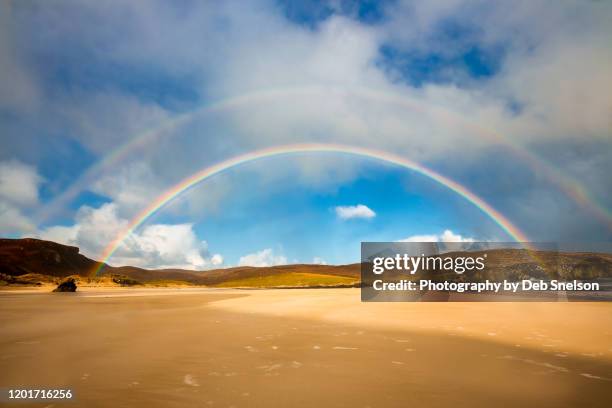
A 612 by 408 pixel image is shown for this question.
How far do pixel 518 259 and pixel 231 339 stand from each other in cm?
5526

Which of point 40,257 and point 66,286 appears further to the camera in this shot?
point 40,257

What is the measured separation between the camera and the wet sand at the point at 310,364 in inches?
259

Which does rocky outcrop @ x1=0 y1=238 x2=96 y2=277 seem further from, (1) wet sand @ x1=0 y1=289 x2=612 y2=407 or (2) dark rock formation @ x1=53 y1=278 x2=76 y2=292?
(1) wet sand @ x1=0 y1=289 x2=612 y2=407

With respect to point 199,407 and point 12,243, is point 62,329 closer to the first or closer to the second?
point 199,407

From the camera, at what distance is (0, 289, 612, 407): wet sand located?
21.6 feet

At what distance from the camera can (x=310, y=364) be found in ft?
29.8

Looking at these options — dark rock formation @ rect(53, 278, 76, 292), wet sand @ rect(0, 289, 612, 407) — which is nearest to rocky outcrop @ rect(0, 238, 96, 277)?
dark rock formation @ rect(53, 278, 76, 292)

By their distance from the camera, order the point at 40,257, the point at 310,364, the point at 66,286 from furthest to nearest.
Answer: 1. the point at 40,257
2. the point at 66,286
3. the point at 310,364

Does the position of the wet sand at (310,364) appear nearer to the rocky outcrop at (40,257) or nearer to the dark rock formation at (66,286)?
the dark rock formation at (66,286)

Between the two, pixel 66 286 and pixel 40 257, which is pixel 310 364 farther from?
pixel 40 257

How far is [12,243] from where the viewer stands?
109 m

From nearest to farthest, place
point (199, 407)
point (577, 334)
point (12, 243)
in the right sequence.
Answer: point (199, 407) < point (577, 334) < point (12, 243)

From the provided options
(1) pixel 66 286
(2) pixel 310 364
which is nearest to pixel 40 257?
(1) pixel 66 286

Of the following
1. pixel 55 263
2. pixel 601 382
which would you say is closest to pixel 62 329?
pixel 601 382
